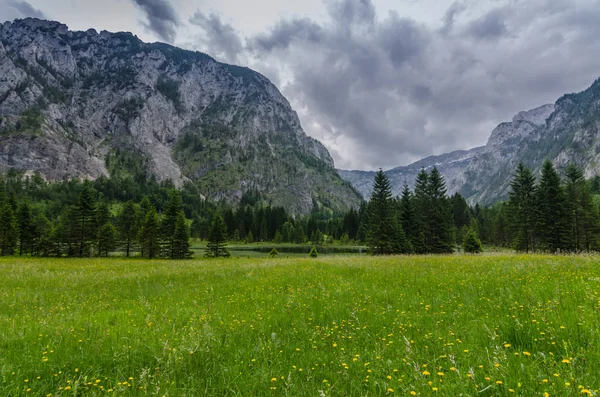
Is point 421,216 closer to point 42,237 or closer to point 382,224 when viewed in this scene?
point 382,224

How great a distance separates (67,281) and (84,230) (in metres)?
52.1

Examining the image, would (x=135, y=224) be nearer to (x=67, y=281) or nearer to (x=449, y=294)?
(x=67, y=281)

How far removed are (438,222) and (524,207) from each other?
16.2 m

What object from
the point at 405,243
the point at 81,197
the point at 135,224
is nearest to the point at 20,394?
the point at 405,243

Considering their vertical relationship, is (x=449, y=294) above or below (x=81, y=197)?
below

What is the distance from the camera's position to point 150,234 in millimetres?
56062

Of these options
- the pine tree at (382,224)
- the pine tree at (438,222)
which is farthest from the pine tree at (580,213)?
the pine tree at (382,224)

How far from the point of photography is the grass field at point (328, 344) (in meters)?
3.53

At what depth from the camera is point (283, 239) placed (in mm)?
145375

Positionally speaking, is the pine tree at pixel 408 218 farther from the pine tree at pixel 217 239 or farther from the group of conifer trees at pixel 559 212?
the pine tree at pixel 217 239

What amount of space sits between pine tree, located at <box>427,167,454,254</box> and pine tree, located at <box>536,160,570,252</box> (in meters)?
14.5

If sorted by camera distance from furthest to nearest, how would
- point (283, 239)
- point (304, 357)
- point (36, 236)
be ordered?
point (283, 239)
point (36, 236)
point (304, 357)

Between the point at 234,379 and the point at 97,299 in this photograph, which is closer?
the point at 234,379

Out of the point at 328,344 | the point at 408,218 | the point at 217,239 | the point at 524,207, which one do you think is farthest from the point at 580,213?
the point at 217,239
